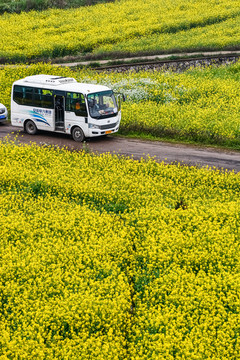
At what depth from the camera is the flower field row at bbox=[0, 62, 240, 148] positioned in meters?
24.5

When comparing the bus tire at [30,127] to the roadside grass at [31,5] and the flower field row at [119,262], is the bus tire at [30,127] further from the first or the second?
the roadside grass at [31,5]

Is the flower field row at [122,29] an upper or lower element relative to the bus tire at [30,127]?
upper

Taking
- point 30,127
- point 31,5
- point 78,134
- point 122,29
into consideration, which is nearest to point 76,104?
point 78,134

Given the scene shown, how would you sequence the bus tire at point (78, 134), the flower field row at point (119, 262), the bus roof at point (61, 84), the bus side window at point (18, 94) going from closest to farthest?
the flower field row at point (119, 262) → the bus roof at point (61, 84) → the bus tire at point (78, 134) → the bus side window at point (18, 94)

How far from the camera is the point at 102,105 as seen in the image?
23.5m

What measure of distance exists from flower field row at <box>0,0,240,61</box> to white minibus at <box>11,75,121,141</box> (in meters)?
19.6

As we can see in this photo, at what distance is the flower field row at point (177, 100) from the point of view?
24453mm

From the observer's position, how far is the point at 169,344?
10.2 m

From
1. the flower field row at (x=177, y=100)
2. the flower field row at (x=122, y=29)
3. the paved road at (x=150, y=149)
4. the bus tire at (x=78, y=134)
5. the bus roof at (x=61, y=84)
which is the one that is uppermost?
the flower field row at (x=122, y=29)

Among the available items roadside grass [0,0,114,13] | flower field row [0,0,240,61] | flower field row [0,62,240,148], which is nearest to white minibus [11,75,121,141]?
flower field row [0,62,240,148]

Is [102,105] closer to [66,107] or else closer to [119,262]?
[66,107]

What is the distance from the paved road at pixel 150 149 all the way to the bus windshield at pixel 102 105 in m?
1.47

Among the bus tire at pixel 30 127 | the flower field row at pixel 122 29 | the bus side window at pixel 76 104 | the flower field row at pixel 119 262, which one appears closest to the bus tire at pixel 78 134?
the bus side window at pixel 76 104

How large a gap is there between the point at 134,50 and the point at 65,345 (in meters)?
36.0
